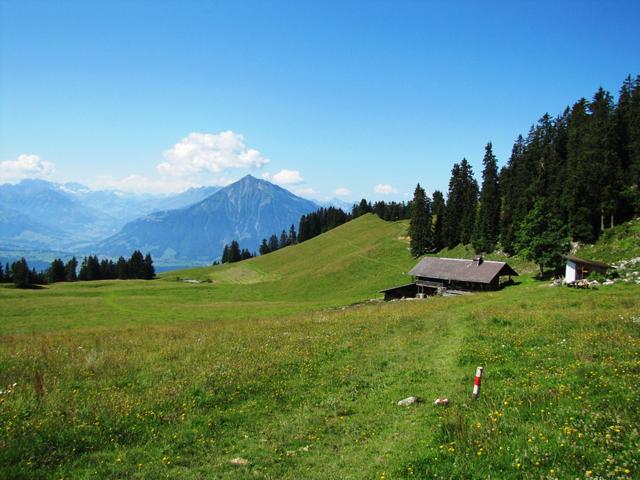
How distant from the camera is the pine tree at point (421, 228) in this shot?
101m

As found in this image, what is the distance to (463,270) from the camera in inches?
2464

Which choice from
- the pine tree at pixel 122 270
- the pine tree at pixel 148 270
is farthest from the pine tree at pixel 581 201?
the pine tree at pixel 122 270

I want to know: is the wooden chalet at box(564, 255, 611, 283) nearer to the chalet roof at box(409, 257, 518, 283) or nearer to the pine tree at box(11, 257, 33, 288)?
A: the chalet roof at box(409, 257, 518, 283)

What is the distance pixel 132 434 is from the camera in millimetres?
10844

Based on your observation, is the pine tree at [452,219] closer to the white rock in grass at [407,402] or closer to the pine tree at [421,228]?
the pine tree at [421,228]

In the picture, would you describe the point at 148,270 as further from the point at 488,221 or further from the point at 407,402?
the point at 407,402

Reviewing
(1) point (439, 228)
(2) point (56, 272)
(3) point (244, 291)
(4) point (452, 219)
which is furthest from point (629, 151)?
(2) point (56, 272)

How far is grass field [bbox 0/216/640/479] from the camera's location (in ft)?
27.6

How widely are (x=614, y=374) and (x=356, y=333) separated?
46.2 ft

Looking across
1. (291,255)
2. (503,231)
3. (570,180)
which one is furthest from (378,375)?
(291,255)

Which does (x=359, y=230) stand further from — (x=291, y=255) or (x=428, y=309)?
(x=428, y=309)

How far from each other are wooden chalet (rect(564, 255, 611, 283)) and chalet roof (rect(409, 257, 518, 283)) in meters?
10.5

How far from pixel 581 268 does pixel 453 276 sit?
18392 millimetres

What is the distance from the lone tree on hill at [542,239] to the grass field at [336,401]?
3249 cm
